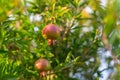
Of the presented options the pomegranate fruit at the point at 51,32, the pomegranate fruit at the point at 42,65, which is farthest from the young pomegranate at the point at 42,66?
the pomegranate fruit at the point at 51,32

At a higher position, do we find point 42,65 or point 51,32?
point 51,32

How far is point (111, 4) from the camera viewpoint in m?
1.09

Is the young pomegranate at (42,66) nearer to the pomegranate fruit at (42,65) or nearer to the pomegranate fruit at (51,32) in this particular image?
the pomegranate fruit at (42,65)

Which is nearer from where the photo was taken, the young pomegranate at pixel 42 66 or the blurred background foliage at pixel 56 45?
the young pomegranate at pixel 42 66

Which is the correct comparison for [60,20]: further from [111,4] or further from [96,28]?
[111,4]

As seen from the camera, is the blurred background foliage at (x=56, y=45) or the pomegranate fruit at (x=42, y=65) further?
the blurred background foliage at (x=56, y=45)

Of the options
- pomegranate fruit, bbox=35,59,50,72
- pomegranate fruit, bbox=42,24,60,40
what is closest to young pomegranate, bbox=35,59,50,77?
pomegranate fruit, bbox=35,59,50,72

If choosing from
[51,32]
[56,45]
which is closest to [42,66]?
[51,32]

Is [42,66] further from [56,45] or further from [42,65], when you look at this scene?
[56,45]

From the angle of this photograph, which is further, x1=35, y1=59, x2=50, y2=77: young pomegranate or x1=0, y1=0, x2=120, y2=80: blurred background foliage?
x1=0, y1=0, x2=120, y2=80: blurred background foliage

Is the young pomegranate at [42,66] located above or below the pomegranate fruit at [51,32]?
below

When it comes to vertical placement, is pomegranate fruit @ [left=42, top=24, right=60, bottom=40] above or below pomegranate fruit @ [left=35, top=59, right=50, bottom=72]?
above

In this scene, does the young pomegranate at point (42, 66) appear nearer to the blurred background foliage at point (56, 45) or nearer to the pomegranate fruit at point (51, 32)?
the blurred background foliage at point (56, 45)

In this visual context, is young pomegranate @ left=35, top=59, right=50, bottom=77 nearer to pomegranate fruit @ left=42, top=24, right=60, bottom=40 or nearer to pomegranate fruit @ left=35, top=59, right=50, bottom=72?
pomegranate fruit @ left=35, top=59, right=50, bottom=72
